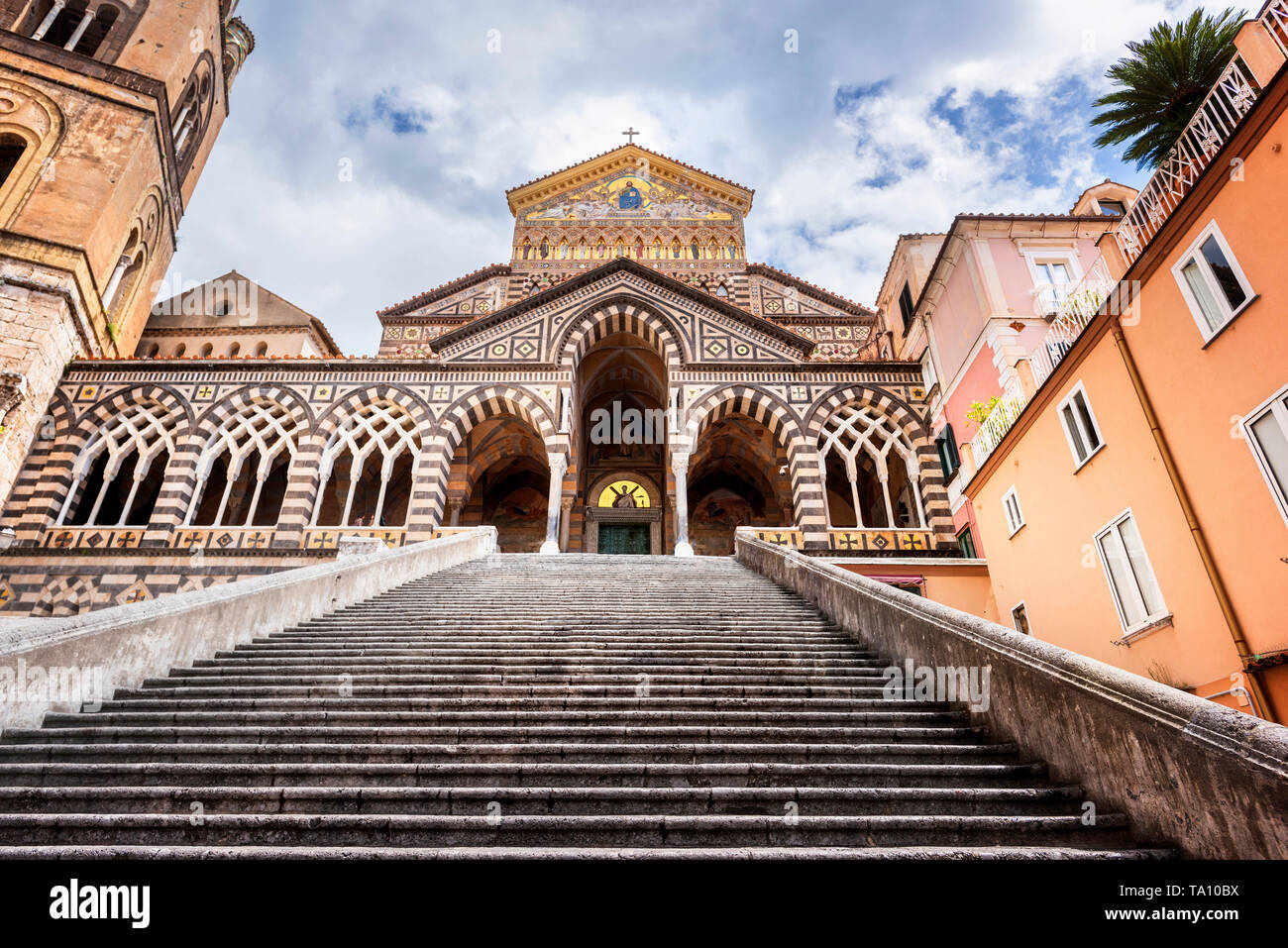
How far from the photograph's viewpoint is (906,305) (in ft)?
67.7

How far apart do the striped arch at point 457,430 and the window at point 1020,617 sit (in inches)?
464

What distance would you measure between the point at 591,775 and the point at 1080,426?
9.24 m

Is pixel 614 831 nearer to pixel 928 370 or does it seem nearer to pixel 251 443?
pixel 928 370

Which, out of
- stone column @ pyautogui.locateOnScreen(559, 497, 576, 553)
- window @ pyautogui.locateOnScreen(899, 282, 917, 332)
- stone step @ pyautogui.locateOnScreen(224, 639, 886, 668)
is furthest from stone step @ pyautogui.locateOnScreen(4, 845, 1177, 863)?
window @ pyautogui.locateOnScreen(899, 282, 917, 332)

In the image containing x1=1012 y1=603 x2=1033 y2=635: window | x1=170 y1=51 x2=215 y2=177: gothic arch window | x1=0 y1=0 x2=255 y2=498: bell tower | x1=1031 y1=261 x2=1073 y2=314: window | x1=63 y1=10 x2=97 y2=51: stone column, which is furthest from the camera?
x1=170 y1=51 x2=215 y2=177: gothic arch window

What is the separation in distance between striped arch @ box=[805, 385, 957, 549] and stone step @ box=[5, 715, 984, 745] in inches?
519

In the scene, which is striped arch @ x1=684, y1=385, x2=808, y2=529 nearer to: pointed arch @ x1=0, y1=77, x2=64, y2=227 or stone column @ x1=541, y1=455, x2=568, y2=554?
stone column @ x1=541, y1=455, x2=568, y2=554

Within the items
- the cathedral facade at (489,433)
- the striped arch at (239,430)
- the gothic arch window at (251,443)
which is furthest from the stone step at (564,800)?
the striped arch at (239,430)

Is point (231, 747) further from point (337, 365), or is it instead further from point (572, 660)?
point (337, 365)

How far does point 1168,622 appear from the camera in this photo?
7.78 metres

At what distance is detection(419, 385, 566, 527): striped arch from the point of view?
1733cm

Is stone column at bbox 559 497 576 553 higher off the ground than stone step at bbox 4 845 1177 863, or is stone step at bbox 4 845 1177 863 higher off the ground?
stone column at bbox 559 497 576 553

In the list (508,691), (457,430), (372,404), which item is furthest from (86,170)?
(508,691)

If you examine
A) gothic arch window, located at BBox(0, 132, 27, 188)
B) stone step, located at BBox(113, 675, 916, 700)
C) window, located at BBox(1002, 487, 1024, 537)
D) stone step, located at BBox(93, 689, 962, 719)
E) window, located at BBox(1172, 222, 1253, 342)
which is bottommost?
stone step, located at BBox(93, 689, 962, 719)
